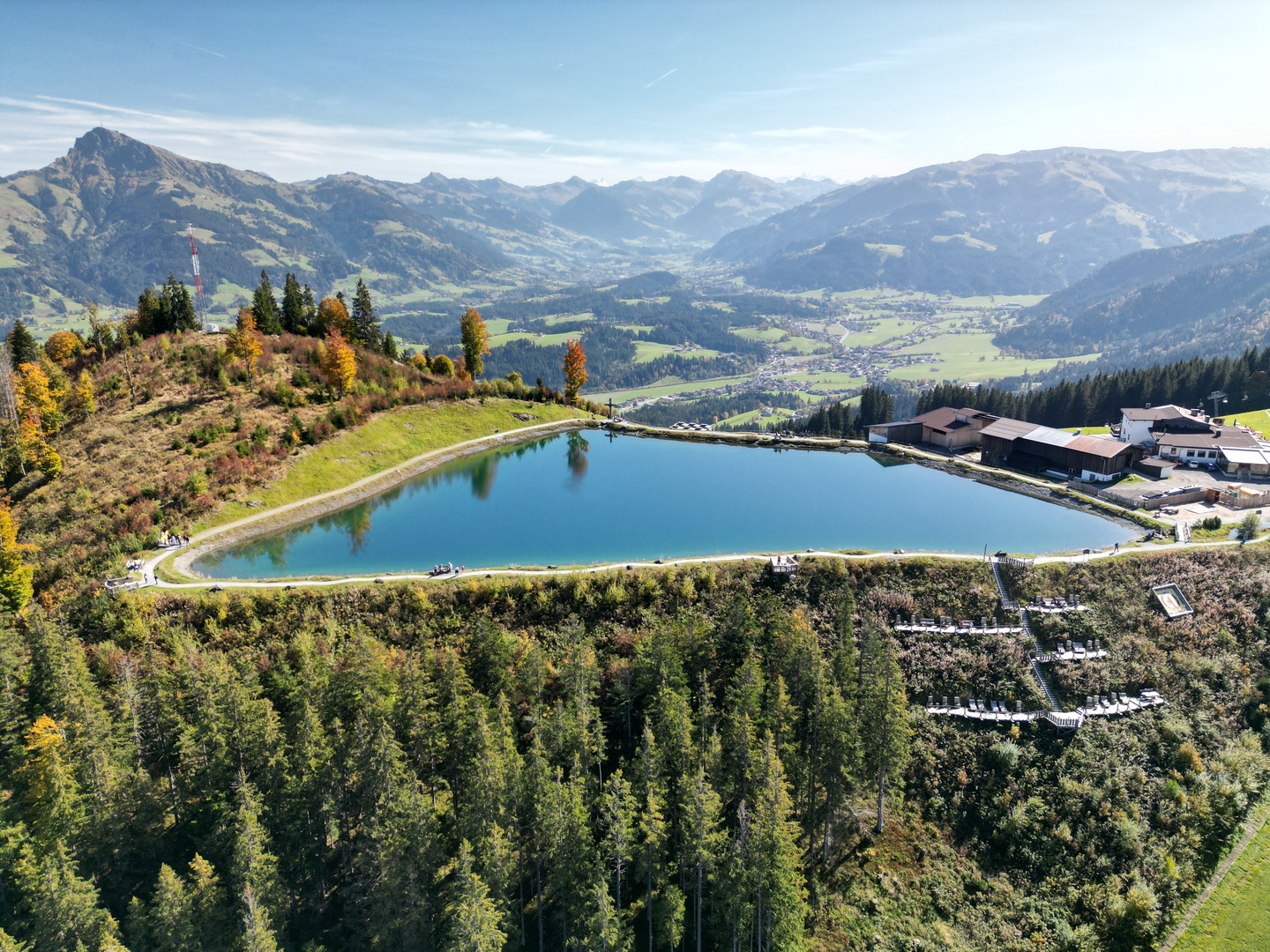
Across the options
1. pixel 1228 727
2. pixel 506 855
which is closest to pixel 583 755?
pixel 506 855

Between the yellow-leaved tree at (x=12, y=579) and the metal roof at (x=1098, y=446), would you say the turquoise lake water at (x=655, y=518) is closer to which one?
the metal roof at (x=1098, y=446)

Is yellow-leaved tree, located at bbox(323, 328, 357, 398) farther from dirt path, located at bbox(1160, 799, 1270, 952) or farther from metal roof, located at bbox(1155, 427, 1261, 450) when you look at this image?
metal roof, located at bbox(1155, 427, 1261, 450)

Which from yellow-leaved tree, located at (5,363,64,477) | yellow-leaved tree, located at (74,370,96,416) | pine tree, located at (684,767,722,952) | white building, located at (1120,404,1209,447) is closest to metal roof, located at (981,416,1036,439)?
white building, located at (1120,404,1209,447)

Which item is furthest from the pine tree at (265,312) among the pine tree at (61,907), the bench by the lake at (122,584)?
the pine tree at (61,907)

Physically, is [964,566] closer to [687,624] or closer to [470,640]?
[687,624]

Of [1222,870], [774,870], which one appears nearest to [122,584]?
[774,870]

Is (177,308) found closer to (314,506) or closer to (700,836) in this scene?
(314,506)
